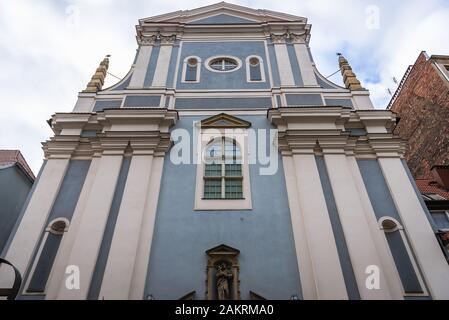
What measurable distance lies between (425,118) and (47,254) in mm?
18641

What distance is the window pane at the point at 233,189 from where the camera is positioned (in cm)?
1043

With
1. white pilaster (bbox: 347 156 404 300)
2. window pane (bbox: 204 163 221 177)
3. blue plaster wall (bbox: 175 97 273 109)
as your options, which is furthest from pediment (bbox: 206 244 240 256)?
blue plaster wall (bbox: 175 97 273 109)

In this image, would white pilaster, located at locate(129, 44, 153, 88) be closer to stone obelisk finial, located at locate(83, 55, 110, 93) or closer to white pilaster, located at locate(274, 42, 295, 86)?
stone obelisk finial, located at locate(83, 55, 110, 93)

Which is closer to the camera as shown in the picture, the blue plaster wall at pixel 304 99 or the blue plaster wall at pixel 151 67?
the blue plaster wall at pixel 304 99

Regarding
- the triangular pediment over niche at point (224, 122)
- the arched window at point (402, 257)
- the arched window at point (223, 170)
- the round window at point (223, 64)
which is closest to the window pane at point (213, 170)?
the arched window at point (223, 170)

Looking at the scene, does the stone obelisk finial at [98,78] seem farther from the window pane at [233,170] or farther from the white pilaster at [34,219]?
the window pane at [233,170]

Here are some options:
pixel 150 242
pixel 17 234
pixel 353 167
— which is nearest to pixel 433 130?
pixel 353 167

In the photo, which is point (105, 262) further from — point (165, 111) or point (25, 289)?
point (165, 111)

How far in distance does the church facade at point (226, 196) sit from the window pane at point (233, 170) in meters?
0.05

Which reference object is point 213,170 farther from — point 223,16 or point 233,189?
point 223,16

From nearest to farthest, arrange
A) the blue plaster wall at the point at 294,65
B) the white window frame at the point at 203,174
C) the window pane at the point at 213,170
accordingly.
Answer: the white window frame at the point at 203,174 < the window pane at the point at 213,170 < the blue plaster wall at the point at 294,65

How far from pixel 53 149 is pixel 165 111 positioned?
3673 mm

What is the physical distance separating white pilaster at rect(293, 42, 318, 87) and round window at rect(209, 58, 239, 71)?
2570mm

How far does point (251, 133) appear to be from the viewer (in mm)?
12047
